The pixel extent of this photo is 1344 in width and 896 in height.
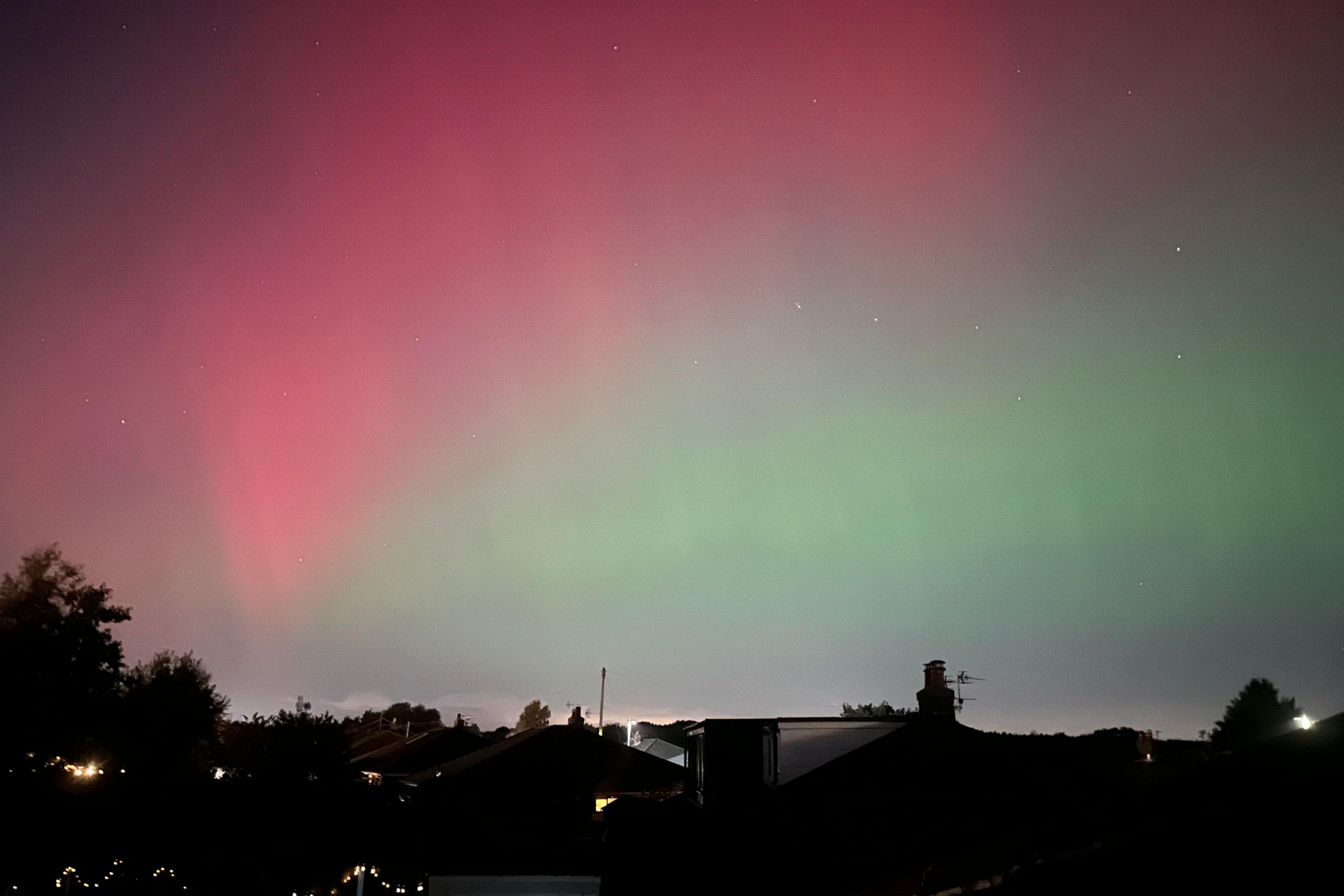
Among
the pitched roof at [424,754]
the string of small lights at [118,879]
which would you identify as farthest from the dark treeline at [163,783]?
the pitched roof at [424,754]

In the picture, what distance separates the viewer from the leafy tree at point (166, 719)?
4216 centimetres

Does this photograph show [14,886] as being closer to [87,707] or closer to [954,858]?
[87,707]

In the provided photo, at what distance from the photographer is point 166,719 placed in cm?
4478

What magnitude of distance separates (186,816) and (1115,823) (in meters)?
23.7

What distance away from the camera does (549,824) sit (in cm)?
3028

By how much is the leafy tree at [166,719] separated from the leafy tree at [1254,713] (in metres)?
70.6

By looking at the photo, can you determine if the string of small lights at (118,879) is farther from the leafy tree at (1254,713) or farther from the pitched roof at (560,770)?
the leafy tree at (1254,713)

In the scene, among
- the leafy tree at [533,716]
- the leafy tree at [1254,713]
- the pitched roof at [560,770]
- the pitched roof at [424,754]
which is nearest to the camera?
the pitched roof at [560,770]

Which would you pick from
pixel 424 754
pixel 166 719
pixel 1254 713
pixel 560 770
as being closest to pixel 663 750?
pixel 424 754

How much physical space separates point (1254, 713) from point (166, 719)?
76.5m

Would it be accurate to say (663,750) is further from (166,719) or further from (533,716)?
(533,716)

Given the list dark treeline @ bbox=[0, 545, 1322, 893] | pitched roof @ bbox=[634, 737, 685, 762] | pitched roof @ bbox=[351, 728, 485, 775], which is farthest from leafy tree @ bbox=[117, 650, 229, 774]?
pitched roof @ bbox=[634, 737, 685, 762]

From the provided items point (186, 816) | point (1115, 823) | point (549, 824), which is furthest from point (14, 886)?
point (1115, 823)

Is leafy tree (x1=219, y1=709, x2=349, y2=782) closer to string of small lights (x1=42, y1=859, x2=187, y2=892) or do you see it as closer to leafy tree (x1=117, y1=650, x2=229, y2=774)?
leafy tree (x1=117, y1=650, x2=229, y2=774)
